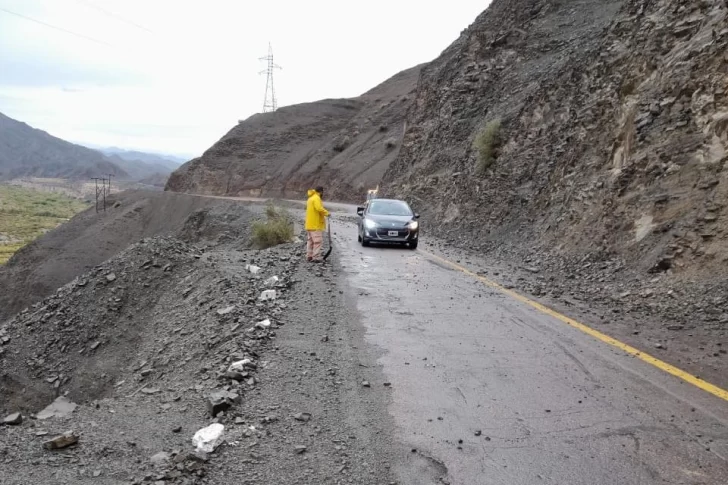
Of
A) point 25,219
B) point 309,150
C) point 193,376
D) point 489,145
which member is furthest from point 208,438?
point 25,219

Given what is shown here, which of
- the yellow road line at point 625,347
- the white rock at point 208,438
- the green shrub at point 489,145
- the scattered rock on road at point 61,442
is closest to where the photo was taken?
the white rock at point 208,438

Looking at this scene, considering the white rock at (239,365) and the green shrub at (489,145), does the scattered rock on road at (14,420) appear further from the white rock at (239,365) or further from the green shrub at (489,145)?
the green shrub at (489,145)

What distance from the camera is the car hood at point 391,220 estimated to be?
16516mm

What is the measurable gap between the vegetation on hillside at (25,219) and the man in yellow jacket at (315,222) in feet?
173

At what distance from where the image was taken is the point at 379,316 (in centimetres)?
798

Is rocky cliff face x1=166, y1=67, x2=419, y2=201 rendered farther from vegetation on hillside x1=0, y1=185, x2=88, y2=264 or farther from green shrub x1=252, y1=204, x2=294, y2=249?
green shrub x1=252, y1=204, x2=294, y2=249

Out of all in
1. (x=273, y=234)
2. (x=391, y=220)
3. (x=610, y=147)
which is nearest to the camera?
(x=610, y=147)

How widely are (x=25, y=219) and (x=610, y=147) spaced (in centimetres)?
10539

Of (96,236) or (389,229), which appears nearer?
(389,229)

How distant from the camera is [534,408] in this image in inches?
183

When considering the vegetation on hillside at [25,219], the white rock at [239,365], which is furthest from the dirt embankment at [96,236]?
the white rock at [239,365]

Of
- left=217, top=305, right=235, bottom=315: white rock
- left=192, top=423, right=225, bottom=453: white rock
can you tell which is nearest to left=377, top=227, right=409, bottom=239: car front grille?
left=217, top=305, right=235, bottom=315: white rock

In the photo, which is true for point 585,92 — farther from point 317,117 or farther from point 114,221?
point 317,117

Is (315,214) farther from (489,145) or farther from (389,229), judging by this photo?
(489,145)
